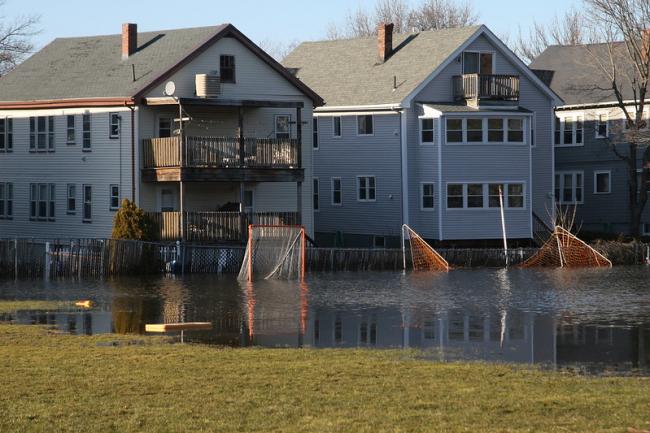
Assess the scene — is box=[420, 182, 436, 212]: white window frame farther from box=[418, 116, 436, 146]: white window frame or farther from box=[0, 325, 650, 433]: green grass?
box=[0, 325, 650, 433]: green grass

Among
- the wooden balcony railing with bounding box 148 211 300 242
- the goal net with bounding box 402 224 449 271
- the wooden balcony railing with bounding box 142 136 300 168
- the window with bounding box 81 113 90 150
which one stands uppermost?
the window with bounding box 81 113 90 150

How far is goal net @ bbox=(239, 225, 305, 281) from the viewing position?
4631 centimetres

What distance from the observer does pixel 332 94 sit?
2527 inches

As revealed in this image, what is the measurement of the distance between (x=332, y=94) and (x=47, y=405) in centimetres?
4785

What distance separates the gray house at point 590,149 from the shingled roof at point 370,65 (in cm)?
901

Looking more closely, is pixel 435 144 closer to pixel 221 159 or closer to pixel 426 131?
pixel 426 131

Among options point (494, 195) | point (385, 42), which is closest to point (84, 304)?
point (494, 195)

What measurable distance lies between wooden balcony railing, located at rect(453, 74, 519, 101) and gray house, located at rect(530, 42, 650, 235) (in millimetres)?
7034

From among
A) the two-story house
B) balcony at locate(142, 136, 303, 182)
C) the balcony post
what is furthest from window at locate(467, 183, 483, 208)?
the balcony post

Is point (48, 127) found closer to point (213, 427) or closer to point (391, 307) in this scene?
point (391, 307)

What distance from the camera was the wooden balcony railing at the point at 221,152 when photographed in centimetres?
5094

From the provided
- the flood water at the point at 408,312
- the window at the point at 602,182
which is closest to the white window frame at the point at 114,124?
the flood water at the point at 408,312

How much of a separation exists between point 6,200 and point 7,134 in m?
3.12

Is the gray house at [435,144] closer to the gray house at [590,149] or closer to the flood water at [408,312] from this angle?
the gray house at [590,149]
